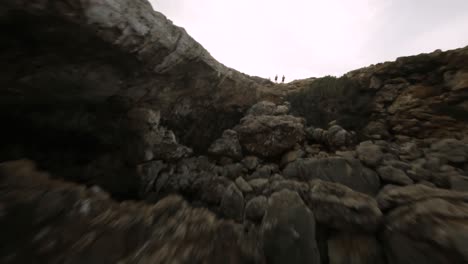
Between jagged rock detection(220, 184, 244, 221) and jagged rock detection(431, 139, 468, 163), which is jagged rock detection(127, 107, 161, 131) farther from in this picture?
jagged rock detection(431, 139, 468, 163)

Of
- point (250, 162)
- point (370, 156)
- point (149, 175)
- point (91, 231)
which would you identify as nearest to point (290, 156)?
point (250, 162)

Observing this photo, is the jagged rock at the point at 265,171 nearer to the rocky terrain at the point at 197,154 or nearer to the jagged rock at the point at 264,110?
the rocky terrain at the point at 197,154

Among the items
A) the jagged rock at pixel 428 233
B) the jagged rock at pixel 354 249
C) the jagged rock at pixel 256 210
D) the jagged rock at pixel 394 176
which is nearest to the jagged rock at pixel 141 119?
the jagged rock at pixel 256 210

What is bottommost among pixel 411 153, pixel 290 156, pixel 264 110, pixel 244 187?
pixel 244 187

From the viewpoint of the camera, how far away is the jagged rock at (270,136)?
25.9 feet

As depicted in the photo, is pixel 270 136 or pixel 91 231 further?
pixel 270 136

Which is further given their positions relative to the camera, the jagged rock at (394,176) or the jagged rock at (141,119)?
the jagged rock at (141,119)

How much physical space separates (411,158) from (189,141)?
30.9ft

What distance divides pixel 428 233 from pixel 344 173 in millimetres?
3943

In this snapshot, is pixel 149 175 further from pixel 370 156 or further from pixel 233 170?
pixel 370 156

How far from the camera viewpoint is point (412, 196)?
1.83 meters

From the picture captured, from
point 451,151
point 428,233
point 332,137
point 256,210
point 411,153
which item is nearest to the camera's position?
point 428,233

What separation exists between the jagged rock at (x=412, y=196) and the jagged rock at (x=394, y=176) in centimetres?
309

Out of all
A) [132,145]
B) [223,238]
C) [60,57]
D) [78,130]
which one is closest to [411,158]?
[223,238]
